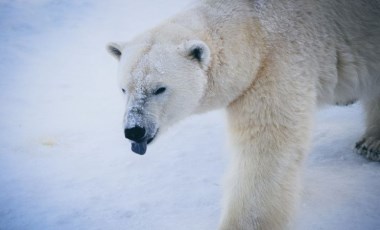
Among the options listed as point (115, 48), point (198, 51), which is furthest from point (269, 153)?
point (115, 48)

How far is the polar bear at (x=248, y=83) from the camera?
2.54 meters

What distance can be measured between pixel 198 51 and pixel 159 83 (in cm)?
34

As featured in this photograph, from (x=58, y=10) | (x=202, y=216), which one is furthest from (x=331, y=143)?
(x=58, y=10)

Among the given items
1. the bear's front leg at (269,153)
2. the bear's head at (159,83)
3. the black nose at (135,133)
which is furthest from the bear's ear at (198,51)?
the black nose at (135,133)

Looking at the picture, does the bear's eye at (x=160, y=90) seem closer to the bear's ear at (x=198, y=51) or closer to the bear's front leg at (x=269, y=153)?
the bear's ear at (x=198, y=51)

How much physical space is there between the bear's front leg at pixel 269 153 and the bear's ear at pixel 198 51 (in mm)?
394

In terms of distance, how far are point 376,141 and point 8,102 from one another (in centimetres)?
497

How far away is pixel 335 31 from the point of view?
9.32 ft

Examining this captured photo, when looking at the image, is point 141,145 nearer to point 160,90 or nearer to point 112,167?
point 160,90

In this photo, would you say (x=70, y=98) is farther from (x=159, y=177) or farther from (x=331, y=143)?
(x=331, y=143)

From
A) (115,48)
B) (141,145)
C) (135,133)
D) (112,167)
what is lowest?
(112,167)

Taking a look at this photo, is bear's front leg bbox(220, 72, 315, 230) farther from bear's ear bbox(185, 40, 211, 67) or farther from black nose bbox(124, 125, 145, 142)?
black nose bbox(124, 125, 145, 142)

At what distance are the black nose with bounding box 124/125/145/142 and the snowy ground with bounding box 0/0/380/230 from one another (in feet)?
2.81

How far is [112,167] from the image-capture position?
12.9 ft
